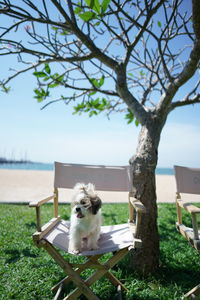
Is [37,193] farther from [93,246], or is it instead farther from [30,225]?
[93,246]

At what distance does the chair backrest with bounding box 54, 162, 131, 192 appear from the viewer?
101 inches

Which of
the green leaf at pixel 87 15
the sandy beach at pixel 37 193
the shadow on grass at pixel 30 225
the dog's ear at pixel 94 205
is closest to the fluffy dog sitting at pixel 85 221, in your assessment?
the dog's ear at pixel 94 205

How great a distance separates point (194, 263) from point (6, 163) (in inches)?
2681

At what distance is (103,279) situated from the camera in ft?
7.80

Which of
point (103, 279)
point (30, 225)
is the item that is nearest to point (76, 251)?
point (103, 279)

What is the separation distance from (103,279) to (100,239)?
474 mm

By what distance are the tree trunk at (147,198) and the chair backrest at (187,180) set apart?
0.26 m

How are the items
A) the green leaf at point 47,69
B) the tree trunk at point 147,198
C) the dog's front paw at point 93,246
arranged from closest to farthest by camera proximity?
the dog's front paw at point 93,246, the tree trunk at point 147,198, the green leaf at point 47,69

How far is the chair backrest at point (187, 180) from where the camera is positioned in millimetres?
2580

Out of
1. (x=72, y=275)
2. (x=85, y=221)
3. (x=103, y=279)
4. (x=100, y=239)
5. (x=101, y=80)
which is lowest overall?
(x=103, y=279)

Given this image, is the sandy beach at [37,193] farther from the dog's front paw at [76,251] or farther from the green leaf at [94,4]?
the green leaf at [94,4]

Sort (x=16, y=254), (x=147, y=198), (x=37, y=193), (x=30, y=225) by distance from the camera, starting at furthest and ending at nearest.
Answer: (x=37, y=193) → (x=30, y=225) → (x=16, y=254) → (x=147, y=198)

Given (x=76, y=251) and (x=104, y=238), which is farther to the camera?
(x=104, y=238)

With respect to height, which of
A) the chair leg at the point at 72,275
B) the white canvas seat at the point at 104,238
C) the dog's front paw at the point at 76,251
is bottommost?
the chair leg at the point at 72,275
